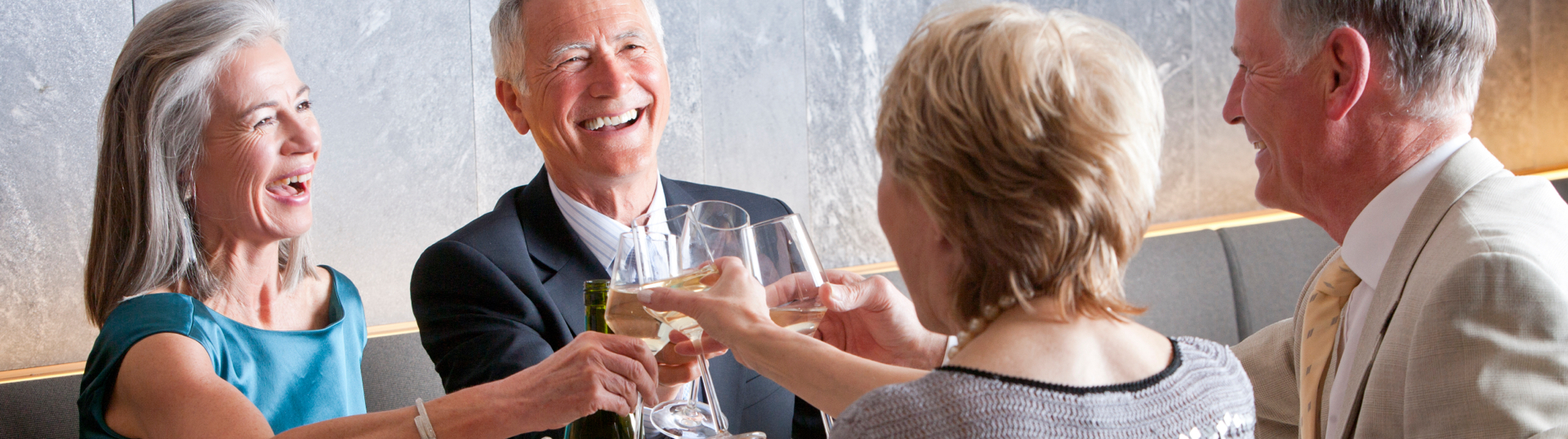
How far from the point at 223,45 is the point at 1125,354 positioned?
135 centimetres

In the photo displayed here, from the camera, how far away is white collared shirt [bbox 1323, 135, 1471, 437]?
1.24 metres

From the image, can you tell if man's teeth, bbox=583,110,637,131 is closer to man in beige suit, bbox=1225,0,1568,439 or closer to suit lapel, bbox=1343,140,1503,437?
man in beige suit, bbox=1225,0,1568,439

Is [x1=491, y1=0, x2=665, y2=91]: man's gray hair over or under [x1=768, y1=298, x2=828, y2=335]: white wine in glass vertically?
over

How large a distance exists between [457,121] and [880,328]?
167cm

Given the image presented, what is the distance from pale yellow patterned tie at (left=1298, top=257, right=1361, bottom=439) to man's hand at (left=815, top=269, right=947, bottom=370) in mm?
503

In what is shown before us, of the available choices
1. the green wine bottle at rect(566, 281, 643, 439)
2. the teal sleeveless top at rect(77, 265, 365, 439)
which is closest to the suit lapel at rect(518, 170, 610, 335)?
the green wine bottle at rect(566, 281, 643, 439)

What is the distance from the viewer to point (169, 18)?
4.67ft

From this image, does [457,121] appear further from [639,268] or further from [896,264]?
[639,268]

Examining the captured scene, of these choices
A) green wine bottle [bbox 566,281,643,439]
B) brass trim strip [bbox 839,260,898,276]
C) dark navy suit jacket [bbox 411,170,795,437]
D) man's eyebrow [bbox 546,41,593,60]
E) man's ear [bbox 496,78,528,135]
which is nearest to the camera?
green wine bottle [bbox 566,281,643,439]

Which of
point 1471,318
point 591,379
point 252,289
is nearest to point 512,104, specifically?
point 252,289

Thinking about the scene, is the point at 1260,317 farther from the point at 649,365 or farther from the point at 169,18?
the point at 169,18

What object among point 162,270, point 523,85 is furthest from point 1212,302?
point 162,270

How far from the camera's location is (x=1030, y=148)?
750mm

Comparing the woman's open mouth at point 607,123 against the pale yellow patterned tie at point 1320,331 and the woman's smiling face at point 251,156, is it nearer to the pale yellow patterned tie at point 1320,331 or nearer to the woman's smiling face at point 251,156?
the woman's smiling face at point 251,156
